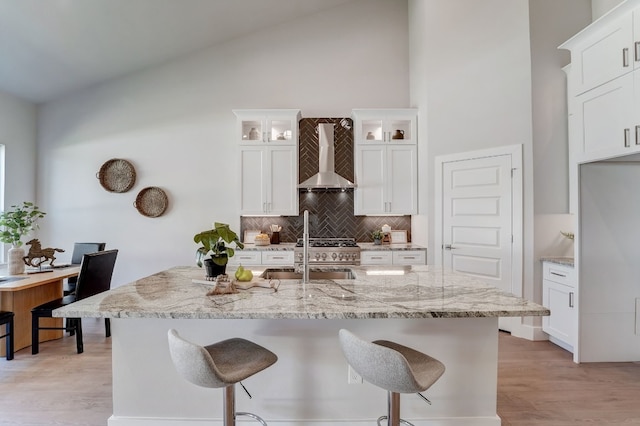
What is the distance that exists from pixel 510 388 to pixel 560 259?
157 centimetres

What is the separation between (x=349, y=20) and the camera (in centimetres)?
471

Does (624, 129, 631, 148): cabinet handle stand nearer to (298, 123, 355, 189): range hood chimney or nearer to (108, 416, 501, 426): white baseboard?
(108, 416, 501, 426): white baseboard

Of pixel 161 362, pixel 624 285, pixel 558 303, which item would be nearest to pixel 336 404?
pixel 161 362

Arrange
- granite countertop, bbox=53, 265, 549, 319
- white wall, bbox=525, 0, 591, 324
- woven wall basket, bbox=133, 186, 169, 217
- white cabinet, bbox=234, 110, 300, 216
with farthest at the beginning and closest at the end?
woven wall basket, bbox=133, 186, 169, 217 → white cabinet, bbox=234, 110, 300, 216 → white wall, bbox=525, 0, 591, 324 → granite countertop, bbox=53, 265, 549, 319

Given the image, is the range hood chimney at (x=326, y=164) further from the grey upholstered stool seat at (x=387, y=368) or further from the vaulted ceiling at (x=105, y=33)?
the grey upholstered stool seat at (x=387, y=368)

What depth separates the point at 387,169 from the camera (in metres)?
4.33

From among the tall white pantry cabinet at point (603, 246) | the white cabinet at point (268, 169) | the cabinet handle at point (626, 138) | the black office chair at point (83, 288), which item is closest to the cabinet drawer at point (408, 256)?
the white cabinet at point (268, 169)

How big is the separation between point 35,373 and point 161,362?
1748 millimetres

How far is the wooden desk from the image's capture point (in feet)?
9.93

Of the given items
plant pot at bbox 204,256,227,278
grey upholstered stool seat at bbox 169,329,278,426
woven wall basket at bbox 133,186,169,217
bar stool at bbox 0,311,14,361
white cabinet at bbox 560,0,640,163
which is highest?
white cabinet at bbox 560,0,640,163

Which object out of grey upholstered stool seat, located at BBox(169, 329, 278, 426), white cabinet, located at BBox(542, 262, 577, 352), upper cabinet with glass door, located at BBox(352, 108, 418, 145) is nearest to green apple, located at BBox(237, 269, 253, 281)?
grey upholstered stool seat, located at BBox(169, 329, 278, 426)

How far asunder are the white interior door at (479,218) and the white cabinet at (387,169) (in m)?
0.51

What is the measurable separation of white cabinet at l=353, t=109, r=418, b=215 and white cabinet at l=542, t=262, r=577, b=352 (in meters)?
1.66

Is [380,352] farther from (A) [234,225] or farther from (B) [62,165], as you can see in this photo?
(B) [62,165]
